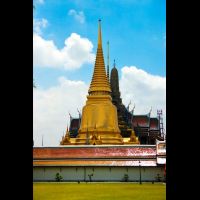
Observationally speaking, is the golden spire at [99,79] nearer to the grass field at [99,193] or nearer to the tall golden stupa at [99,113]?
the tall golden stupa at [99,113]

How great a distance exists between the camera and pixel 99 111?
4572 cm

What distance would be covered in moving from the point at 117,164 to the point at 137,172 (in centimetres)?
142

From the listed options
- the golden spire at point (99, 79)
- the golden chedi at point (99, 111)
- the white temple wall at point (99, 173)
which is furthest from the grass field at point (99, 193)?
the golden spire at point (99, 79)

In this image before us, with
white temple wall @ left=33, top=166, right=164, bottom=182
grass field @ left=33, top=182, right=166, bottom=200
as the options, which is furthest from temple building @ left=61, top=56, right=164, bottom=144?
grass field @ left=33, top=182, right=166, bottom=200

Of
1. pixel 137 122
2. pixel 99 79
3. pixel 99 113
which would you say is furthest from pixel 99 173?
pixel 137 122

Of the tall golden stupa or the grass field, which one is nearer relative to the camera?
the grass field

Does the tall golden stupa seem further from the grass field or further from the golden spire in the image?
the grass field

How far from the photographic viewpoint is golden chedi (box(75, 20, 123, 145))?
44.8 m

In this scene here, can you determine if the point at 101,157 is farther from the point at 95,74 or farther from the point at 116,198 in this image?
the point at 116,198
